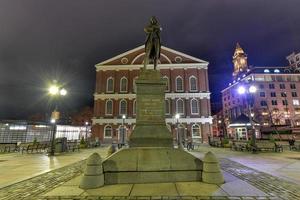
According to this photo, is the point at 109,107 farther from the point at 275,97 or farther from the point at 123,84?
the point at 275,97

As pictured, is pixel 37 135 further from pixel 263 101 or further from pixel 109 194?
pixel 263 101

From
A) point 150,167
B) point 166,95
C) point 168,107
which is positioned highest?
point 166,95

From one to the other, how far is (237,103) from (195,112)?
149ft

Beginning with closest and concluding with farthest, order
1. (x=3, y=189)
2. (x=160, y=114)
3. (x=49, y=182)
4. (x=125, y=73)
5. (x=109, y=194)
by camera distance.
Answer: (x=109, y=194) < (x=3, y=189) < (x=49, y=182) < (x=160, y=114) < (x=125, y=73)

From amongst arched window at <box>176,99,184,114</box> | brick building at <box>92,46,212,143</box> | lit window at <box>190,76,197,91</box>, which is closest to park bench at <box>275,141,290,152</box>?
brick building at <box>92,46,212,143</box>

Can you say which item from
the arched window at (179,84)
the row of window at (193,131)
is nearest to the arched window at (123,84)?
the row of window at (193,131)

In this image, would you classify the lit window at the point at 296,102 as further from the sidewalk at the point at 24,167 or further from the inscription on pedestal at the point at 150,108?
the sidewalk at the point at 24,167

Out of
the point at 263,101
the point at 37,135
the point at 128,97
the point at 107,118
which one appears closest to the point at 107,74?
the point at 128,97

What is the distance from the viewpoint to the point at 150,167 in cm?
578

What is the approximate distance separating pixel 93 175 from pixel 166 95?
33781 millimetres

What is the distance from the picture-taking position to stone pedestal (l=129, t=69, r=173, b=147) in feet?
22.4

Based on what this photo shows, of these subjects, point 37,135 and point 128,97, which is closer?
point 37,135

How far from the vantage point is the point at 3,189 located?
5520 millimetres

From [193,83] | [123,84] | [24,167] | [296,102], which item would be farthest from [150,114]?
[296,102]
